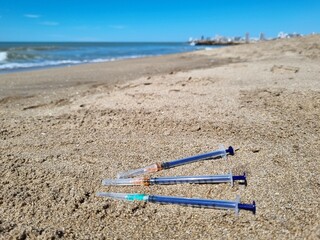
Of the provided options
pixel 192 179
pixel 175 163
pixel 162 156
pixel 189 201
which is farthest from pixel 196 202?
pixel 162 156

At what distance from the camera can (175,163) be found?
2400 mm

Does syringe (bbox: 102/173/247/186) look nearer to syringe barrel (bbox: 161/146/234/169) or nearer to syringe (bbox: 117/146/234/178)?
syringe (bbox: 117/146/234/178)

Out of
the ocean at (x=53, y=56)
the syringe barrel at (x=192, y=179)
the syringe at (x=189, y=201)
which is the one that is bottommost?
the syringe at (x=189, y=201)

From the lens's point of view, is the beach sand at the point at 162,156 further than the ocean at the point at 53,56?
No

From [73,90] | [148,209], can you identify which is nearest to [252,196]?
[148,209]

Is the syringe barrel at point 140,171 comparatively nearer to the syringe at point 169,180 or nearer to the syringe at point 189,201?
the syringe at point 169,180

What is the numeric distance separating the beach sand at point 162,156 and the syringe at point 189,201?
4cm

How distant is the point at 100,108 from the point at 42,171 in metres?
1.77

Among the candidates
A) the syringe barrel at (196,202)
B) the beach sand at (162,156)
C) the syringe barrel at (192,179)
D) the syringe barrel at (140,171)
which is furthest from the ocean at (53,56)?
the syringe barrel at (196,202)

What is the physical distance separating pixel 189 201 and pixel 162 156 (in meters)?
0.76

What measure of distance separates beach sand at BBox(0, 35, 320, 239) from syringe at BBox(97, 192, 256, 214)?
4cm

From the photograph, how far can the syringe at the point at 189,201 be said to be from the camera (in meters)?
1.80

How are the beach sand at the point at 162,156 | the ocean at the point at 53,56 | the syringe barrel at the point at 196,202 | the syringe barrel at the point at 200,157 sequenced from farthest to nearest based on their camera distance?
the ocean at the point at 53,56 → the syringe barrel at the point at 200,157 → the syringe barrel at the point at 196,202 → the beach sand at the point at 162,156

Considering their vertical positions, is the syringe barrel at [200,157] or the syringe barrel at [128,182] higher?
the syringe barrel at [200,157]
